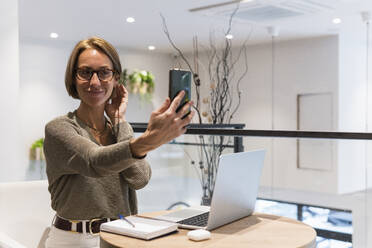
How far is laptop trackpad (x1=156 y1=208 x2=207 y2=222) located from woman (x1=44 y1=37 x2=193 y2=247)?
166mm

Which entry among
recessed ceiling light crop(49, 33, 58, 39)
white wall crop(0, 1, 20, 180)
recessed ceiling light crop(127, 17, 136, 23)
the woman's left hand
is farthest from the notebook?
recessed ceiling light crop(49, 33, 58, 39)

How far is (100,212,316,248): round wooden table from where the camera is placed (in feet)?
3.69

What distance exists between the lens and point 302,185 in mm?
3152

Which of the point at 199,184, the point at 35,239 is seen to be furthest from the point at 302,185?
the point at 35,239

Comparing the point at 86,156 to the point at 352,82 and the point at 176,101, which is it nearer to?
the point at 176,101

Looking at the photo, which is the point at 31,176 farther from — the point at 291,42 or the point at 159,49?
the point at 291,42

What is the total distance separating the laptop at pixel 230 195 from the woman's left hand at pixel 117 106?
1.29 feet

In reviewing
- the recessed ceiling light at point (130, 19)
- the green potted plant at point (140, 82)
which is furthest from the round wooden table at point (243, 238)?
the green potted plant at point (140, 82)

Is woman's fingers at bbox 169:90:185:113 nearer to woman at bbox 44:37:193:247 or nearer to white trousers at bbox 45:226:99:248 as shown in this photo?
woman at bbox 44:37:193:247

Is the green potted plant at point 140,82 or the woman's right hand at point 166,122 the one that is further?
the green potted plant at point 140,82

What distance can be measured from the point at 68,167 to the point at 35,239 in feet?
2.70

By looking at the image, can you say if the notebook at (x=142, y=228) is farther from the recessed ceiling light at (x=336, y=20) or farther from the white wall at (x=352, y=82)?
the white wall at (x=352, y=82)

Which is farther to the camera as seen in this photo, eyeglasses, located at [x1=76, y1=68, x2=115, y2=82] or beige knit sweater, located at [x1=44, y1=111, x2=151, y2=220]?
eyeglasses, located at [x1=76, y1=68, x2=115, y2=82]

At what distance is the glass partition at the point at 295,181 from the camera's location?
2.19 m
